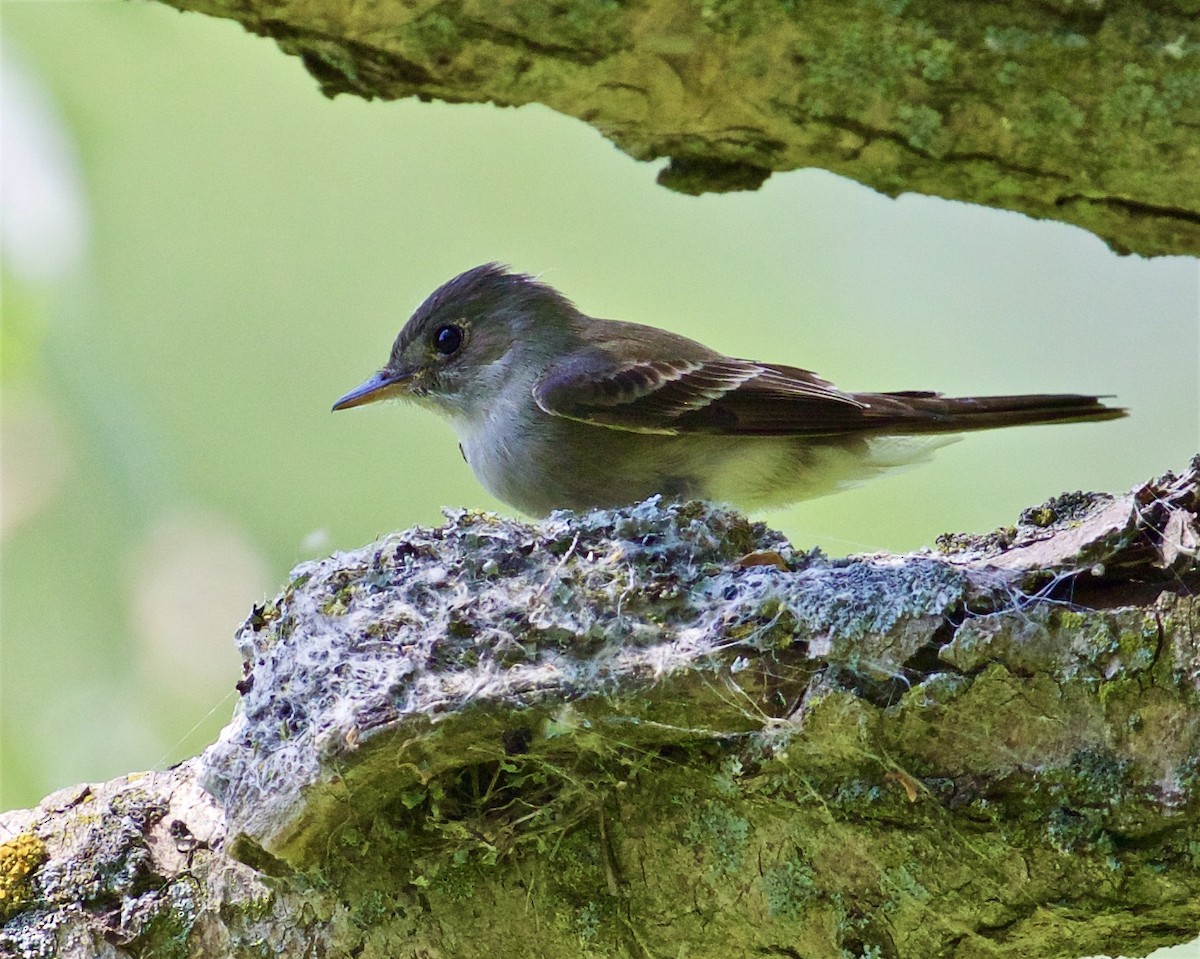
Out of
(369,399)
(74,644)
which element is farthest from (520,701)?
(74,644)

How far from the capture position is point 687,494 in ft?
13.4

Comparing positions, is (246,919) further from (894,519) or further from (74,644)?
(894,519)

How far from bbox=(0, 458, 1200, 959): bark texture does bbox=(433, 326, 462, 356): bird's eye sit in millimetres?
1652

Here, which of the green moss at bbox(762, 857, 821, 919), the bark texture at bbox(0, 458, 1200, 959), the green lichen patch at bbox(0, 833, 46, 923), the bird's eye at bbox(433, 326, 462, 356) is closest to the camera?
the bark texture at bbox(0, 458, 1200, 959)

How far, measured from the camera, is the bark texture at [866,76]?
2.89 metres

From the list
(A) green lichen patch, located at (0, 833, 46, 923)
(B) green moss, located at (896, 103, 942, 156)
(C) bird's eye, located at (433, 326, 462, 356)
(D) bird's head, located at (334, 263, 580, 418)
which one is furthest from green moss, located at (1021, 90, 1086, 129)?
(A) green lichen patch, located at (0, 833, 46, 923)

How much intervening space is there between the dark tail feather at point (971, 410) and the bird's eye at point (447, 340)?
1364mm

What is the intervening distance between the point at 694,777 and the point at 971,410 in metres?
1.81

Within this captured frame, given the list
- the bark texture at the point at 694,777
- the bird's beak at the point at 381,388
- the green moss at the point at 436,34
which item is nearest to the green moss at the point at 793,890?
the bark texture at the point at 694,777

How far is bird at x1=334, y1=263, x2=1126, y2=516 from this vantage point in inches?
159

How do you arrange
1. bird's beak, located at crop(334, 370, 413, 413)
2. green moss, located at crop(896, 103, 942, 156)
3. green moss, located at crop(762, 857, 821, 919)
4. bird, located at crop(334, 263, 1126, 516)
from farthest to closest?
bird's beak, located at crop(334, 370, 413, 413) < bird, located at crop(334, 263, 1126, 516) < green moss, located at crop(896, 103, 942, 156) < green moss, located at crop(762, 857, 821, 919)

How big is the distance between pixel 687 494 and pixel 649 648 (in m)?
1.54

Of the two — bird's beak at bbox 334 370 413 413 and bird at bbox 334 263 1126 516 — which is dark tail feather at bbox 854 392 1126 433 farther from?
bird's beak at bbox 334 370 413 413

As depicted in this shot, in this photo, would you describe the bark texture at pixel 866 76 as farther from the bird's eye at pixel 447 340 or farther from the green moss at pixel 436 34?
the bird's eye at pixel 447 340
